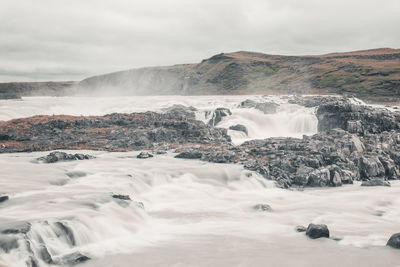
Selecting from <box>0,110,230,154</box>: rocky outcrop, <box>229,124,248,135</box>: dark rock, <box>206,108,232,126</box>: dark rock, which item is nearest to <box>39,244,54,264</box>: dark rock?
<box>0,110,230,154</box>: rocky outcrop

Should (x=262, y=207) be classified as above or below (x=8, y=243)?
below

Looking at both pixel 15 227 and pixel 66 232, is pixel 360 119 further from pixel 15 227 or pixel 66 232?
pixel 15 227

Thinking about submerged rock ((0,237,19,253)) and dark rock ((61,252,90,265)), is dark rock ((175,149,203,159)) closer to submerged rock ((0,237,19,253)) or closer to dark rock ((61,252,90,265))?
dark rock ((61,252,90,265))

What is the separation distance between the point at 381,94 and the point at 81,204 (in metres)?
149

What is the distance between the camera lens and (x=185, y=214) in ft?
88.3

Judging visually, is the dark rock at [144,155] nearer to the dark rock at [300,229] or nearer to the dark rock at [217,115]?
the dark rock at [300,229]

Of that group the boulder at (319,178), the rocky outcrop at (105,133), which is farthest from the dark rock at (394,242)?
the rocky outcrop at (105,133)

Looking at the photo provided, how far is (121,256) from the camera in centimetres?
1875

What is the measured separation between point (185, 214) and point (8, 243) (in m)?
13.0

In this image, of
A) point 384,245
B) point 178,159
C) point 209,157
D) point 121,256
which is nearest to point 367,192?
point 384,245

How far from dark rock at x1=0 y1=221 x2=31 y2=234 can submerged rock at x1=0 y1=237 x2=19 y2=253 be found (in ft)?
1.61

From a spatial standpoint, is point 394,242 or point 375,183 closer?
point 394,242

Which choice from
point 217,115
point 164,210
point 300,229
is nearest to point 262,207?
point 300,229

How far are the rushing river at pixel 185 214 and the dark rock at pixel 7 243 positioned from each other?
436 millimetres
